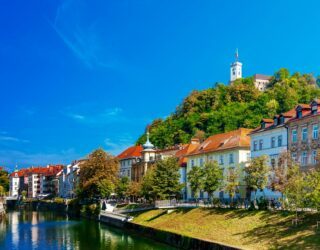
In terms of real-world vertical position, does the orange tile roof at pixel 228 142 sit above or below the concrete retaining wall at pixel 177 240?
above

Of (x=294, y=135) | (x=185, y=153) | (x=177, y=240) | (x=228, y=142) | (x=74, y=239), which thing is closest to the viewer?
(x=177, y=240)

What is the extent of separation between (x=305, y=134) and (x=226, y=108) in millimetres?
79396

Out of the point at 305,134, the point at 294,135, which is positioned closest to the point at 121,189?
the point at 294,135

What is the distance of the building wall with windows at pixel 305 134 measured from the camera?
5067 centimetres

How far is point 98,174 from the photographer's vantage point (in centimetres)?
8912

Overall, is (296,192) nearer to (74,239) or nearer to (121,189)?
(74,239)

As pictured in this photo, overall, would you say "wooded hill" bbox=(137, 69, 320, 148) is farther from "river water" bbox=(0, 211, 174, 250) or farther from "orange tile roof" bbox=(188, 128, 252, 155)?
"river water" bbox=(0, 211, 174, 250)

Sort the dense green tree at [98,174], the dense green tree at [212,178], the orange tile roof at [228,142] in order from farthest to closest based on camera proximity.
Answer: the dense green tree at [98,174] → the orange tile roof at [228,142] → the dense green tree at [212,178]

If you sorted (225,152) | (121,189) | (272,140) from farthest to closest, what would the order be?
(121,189)
(225,152)
(272,140)

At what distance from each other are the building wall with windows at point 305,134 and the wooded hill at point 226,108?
6214 cm

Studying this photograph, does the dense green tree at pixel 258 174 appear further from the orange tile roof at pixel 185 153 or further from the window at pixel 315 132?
the orange tile roof at pixel 185 153

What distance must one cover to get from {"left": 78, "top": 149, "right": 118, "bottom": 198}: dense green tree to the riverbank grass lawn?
31279mm

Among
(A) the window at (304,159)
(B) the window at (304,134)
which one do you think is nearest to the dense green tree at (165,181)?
(A) the window at (304,159)

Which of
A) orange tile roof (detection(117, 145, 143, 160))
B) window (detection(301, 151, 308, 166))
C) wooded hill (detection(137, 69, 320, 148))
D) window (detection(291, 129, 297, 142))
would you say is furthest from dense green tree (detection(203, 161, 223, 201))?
wooded hill (detection(137, 69, 320, 148))
